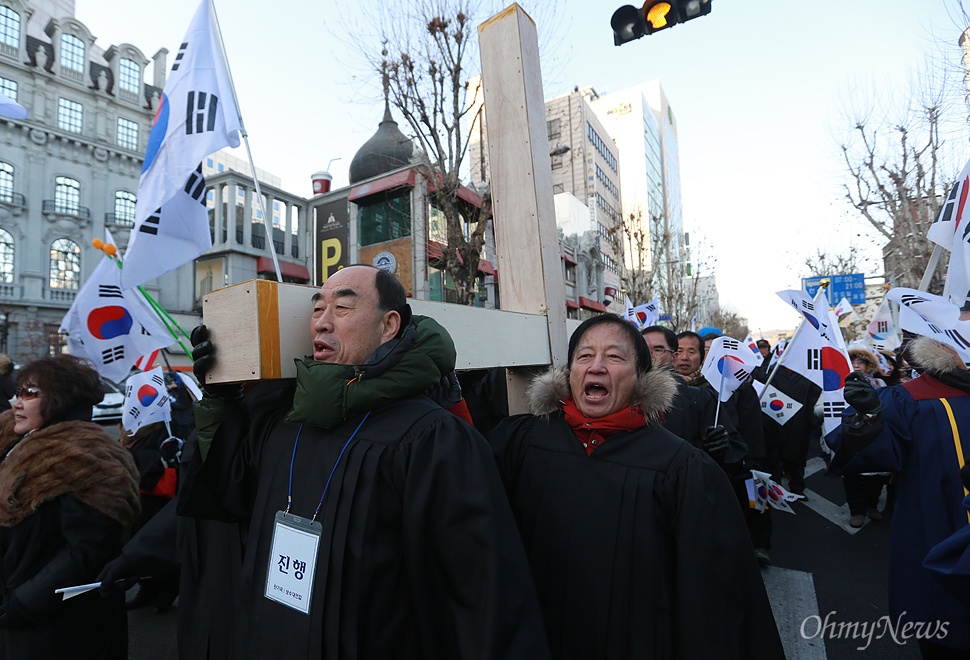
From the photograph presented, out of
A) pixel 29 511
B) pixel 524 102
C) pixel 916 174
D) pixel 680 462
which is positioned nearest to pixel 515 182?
pixel 524 102

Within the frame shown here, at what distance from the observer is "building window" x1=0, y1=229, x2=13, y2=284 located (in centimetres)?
2636

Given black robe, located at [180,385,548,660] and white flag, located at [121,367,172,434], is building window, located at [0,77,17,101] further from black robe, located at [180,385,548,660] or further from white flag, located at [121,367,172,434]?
black robe, located at [180,385,548,660]

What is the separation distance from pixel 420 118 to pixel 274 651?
1010 cm

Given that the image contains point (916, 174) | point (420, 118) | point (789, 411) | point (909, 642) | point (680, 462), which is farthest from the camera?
point (916, 174)

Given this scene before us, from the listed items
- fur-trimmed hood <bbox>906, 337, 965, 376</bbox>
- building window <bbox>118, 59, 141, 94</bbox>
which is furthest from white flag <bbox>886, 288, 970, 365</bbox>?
building window <bbox>118, 59, 141, 94</bbox>

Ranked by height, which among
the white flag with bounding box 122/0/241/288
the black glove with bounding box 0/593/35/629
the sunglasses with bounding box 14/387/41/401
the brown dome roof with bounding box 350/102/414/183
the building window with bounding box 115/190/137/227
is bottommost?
the black glove with bounding box 0/593/35/629

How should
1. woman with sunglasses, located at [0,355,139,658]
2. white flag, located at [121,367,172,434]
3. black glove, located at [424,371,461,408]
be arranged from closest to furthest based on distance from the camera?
black glove, located at [424,371,461,408], woman with sunglasses, located at [0,355,139,658], white flag, located at [121,367,172,434]

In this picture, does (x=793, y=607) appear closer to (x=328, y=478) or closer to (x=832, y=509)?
(x=832, y=509)

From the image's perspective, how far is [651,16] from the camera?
562 cm

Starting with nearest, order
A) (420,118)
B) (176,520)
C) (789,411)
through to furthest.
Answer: (176,520)
(789,411)
(420,118)

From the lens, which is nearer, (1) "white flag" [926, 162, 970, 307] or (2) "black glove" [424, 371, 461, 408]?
(2) "black glove" [424, 371, 461, 408]

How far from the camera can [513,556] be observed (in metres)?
1.41

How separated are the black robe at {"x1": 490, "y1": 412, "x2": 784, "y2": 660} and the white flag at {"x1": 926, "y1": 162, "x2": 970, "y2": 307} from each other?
167cm

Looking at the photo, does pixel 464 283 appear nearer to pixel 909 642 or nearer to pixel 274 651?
pixel 909 642
